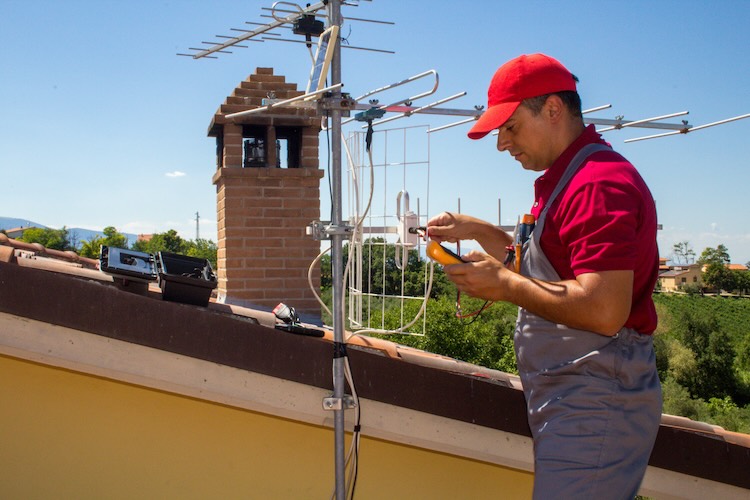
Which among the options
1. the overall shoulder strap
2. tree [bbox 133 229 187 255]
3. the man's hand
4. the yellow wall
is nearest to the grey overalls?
the overall shoulder strap

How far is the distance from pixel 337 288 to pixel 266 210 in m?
3.86

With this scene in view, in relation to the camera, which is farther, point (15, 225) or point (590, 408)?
point (15, 225)

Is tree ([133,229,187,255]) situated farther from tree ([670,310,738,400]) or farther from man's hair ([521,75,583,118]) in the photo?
man's hair ([521,75,583,118])

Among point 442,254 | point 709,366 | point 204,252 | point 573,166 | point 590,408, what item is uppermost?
point 573,166

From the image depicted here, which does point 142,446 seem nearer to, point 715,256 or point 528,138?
point 528,138

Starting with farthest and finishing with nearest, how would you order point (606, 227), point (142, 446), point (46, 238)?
point (46, 238) < point (142, 446) < point (606, 227)

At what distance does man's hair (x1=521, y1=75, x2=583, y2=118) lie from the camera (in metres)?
1.58

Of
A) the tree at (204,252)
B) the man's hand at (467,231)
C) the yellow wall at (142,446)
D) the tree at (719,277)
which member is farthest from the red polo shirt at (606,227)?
the tree at (719,277)

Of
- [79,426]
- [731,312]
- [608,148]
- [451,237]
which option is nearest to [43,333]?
[79,426]

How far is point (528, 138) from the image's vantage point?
161 cm

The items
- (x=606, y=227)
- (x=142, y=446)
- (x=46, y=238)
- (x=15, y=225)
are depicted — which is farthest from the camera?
(x=15, y=225)

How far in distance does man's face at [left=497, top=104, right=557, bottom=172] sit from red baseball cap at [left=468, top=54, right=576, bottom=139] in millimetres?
A: 35

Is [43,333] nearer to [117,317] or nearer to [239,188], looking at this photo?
[117,317]

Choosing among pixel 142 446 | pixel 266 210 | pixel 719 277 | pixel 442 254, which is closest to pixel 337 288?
pixel 442 254
